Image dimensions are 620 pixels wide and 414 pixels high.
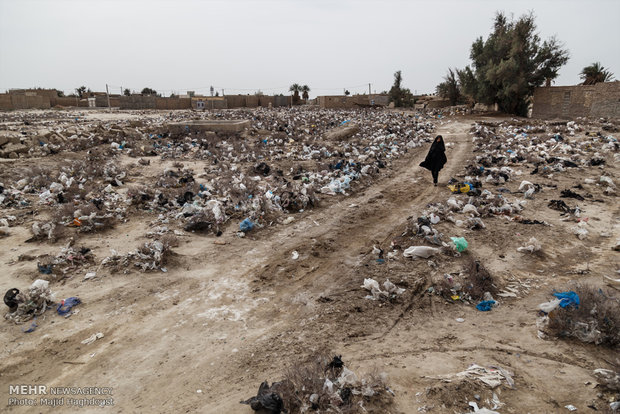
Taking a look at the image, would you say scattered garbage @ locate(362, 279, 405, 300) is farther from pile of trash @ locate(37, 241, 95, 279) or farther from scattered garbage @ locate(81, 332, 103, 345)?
pile of trash @ locate(37, 241, 95, 279)

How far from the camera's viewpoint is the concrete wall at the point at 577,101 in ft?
50.9

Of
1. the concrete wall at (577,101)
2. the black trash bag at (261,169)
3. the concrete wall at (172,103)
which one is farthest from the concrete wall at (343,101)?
the black trash bag at (261,169)

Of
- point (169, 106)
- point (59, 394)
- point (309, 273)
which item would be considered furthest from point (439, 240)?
point (169, 106)

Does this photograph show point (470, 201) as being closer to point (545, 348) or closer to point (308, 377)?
point (545, 348)

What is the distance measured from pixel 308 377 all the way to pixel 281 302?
4.26ft

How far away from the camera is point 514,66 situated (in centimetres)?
1964

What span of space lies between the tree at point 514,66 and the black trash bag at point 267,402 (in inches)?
906

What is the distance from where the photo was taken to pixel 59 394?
93.7 inches

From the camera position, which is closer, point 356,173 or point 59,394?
point 59,394

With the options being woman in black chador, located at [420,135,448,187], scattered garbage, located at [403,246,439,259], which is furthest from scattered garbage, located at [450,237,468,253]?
woman in black chador, located at [420,135,448,187]

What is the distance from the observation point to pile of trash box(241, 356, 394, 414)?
6.76 ft

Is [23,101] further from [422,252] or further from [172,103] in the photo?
[422,252]

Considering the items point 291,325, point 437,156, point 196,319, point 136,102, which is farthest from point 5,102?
point 291,325

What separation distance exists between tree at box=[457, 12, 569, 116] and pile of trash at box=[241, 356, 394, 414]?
2262 cm
